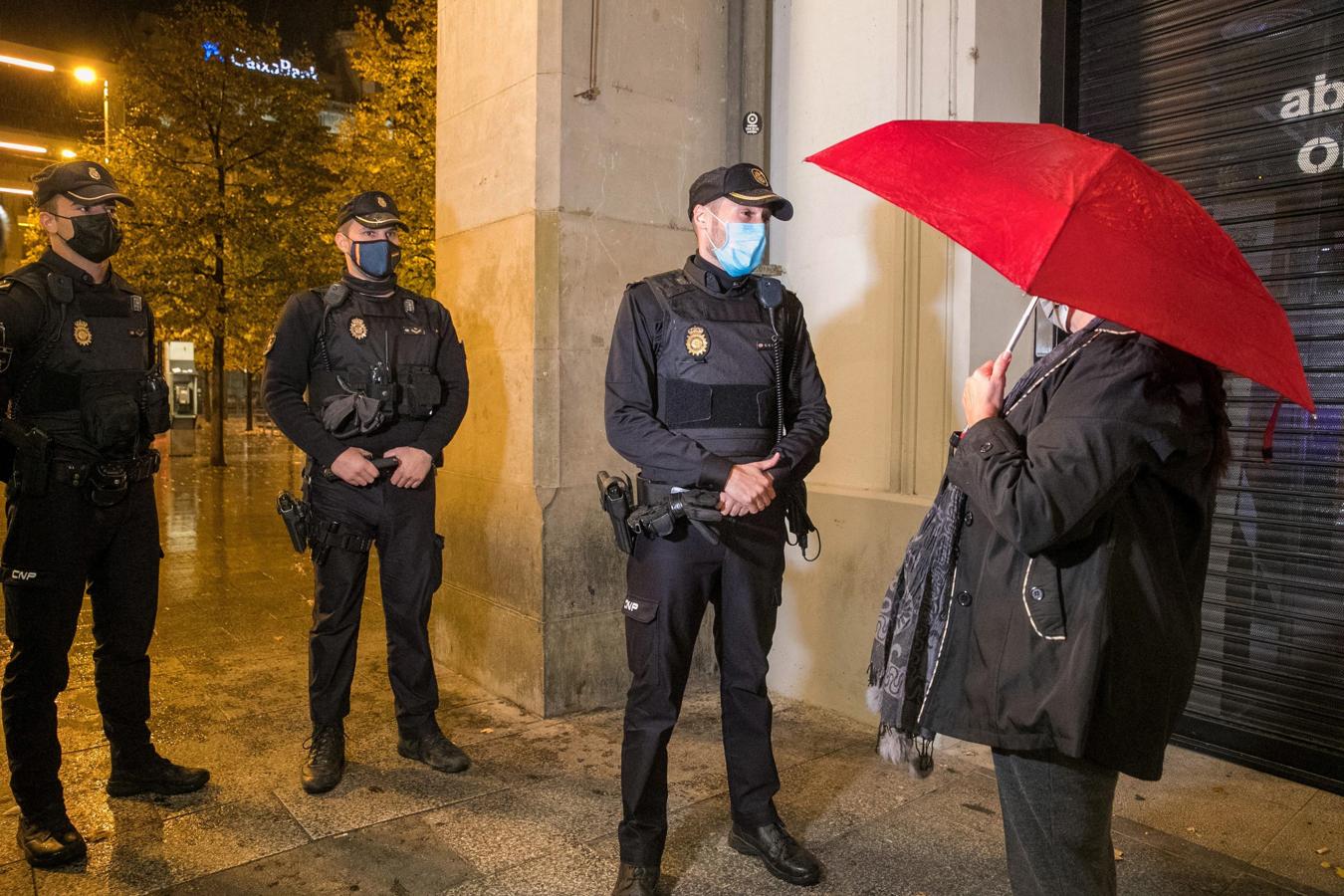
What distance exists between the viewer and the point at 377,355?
12.9 ft

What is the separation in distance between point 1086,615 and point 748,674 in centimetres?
147

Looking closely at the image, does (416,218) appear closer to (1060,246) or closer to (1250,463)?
(1250,463)

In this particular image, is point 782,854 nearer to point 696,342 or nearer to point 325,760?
point 696,342

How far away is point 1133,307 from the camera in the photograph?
1.65 m

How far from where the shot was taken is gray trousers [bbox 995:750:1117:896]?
193cm

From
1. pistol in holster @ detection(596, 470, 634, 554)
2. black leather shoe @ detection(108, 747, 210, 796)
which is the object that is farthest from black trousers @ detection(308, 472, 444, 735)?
pistol in holster @ detection(596, 470, 634, 554)

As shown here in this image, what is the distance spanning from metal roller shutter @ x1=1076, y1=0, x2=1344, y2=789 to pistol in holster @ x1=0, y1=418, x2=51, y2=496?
4618 millimetres

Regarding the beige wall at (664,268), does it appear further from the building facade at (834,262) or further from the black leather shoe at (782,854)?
the black leather shoe at (782,854)

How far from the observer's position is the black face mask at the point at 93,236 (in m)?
3.37

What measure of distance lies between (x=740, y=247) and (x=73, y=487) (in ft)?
8.22

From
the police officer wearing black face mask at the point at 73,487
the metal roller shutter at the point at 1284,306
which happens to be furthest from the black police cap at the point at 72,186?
the metal roller shutter at the point at 1284,306

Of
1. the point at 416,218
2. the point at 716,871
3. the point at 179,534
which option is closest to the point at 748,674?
the point at 716,871

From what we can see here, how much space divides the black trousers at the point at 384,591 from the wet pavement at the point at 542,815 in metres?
0.32

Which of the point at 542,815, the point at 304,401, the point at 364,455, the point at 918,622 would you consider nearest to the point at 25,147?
the point at 304,401
